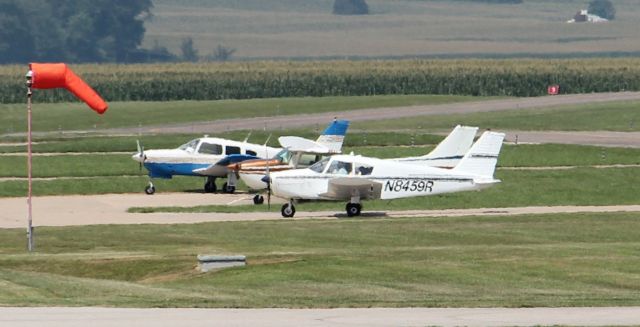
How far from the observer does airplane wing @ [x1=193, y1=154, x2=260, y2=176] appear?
54531mm

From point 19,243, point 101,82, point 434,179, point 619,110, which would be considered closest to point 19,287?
point 19,243

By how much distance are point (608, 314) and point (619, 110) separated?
6888cm

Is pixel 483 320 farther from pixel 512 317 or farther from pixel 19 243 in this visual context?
pixel 19 243

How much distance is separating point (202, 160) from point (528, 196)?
10490 millimetres

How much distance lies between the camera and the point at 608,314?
25.7m

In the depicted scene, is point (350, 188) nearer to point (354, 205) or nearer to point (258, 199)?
point (354, 205)

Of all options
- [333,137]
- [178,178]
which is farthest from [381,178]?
[178,178]

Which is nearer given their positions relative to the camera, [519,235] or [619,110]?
[519,235]

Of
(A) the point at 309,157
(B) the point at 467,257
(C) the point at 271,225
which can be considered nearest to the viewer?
(B) the point at 467,257

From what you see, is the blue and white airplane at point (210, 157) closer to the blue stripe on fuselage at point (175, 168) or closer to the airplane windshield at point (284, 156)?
the blue stripe on fuselage at point (175, 168)

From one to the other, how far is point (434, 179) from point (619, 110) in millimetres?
47942

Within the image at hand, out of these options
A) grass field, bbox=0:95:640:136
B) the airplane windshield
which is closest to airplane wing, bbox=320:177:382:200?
the airplane windshield

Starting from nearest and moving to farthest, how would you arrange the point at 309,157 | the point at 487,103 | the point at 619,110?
the point at 309,157 < the point at 619,110 < the point at 487,103

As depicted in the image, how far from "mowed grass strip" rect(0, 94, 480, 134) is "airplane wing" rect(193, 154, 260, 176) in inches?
1320
